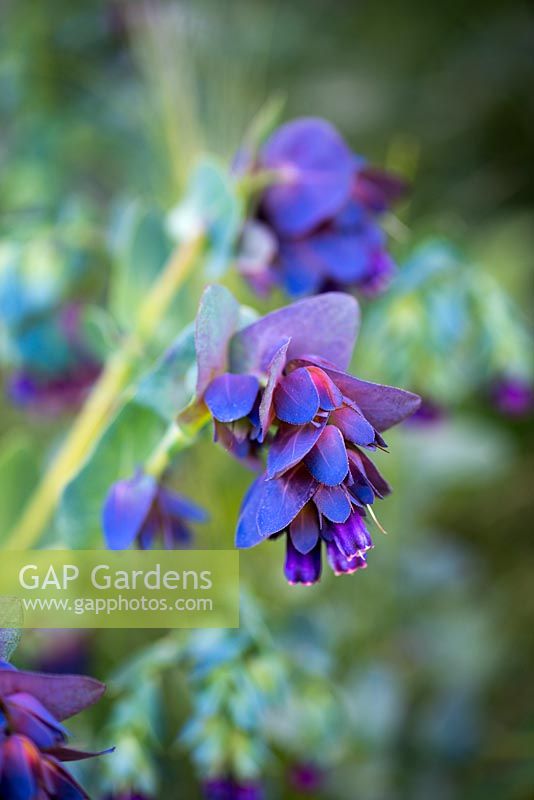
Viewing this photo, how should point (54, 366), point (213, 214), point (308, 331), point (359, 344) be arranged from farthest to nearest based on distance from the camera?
point (359, 344), point (54, 366), point (213, 214), point (308, 331)

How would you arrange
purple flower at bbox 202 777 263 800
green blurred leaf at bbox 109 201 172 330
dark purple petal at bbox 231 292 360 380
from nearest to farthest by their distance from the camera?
dark purple petal at bbox 231 292 360 380, purple flower at bbox 202 777 263 800, green blurred leaf at bbox 109 201 172 330

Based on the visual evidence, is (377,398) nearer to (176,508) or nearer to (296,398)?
(296,398)

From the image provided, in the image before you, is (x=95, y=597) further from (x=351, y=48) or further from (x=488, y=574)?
(x=351, y=48)

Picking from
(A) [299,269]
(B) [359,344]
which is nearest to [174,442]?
(A) [299,269]

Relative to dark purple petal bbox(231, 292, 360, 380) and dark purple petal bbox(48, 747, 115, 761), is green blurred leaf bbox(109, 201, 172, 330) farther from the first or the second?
dark purple petal bbox(48, 747, 115, 761)

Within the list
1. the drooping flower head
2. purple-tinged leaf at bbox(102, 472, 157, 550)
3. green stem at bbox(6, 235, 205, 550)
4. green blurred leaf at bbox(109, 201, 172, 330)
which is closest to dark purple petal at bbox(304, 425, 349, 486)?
the drooping flower head

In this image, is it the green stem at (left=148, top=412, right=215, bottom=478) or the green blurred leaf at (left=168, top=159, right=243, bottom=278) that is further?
the green blurred leaf at (left=168, top=159, right=243, bottom=278)

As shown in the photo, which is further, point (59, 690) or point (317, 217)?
point (317, 217)
